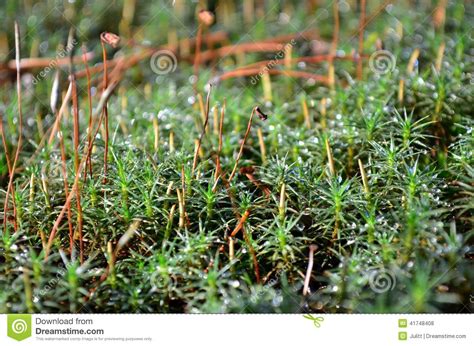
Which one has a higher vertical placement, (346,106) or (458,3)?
(458,3)

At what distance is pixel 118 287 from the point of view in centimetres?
84

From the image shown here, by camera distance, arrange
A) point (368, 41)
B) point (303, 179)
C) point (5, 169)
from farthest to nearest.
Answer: point (368, 41)
point (5, 169)
point (303, 179)

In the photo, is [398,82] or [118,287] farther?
[398,82]

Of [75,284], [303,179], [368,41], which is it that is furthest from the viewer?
[368,41]

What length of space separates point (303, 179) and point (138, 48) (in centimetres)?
65

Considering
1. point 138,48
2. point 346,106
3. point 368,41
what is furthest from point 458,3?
point 138,48

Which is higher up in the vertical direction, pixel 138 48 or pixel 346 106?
pixel 138 48

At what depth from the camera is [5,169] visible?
108 centimetres
